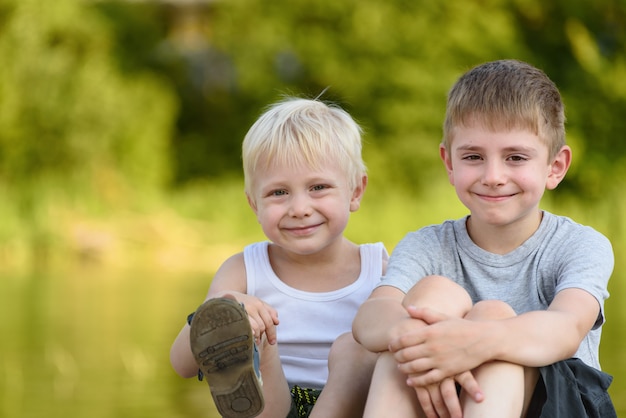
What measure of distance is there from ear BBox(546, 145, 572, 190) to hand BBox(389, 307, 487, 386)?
0.51 metres

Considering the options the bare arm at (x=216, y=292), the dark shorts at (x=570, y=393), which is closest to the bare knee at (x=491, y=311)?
the dark shorts at (x=570, y=393)

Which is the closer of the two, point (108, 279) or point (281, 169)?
point (281, 169)

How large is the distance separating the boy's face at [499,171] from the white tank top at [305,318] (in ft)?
1.57

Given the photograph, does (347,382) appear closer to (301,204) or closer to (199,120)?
(301,204)

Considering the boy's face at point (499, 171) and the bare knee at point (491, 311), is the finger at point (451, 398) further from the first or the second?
the boy's face at point (499, 171)

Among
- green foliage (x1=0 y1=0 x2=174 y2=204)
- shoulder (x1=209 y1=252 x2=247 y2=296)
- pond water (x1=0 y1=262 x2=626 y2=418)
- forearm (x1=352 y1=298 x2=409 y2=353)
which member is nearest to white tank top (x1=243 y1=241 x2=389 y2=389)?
shoulder (x1=209 y1=252 x2=247 y2=296)

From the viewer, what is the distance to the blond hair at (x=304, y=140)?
102 inches

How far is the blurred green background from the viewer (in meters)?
9.73

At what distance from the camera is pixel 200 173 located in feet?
52.5

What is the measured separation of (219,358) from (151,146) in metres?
12.6

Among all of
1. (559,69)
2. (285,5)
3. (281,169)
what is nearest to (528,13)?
(559,69)

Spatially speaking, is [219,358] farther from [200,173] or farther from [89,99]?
[200,173]

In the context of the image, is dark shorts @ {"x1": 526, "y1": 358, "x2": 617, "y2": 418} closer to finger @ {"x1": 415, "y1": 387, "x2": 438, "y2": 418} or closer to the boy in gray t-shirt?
the boy in gray t-shirt

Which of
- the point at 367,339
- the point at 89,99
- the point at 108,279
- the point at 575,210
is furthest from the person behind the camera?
the point at 89,99
